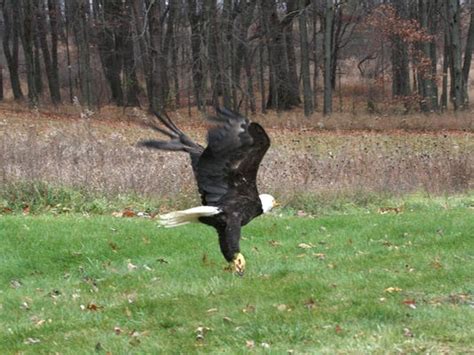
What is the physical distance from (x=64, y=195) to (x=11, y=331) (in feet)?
18.4

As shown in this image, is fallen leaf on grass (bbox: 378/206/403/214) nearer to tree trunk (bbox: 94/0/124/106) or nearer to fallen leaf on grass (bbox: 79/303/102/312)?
fallen leaf on grass (bbox: 79/303/102/312)

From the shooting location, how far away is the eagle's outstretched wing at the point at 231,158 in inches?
215

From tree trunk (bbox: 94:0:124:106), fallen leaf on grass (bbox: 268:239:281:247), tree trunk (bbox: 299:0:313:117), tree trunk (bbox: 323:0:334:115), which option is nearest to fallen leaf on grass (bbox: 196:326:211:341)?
fallen leaf on grass (bbox: 268:239:281:247)

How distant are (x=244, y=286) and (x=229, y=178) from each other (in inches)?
48.9

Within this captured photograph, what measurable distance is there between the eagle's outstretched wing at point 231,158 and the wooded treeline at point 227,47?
20497 millimetres

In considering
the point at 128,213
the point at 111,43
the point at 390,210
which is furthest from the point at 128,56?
the point at 390,210

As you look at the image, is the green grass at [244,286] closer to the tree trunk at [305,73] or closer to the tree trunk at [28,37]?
the tree trunk at [305,73]

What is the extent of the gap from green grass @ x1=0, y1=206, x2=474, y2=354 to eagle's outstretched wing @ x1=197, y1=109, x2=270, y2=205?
0.95m

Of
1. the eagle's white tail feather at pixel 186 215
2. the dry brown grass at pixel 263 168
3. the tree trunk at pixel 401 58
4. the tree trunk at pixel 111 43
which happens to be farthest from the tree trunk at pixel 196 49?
the eagle's white tail feather at pixel 186 215

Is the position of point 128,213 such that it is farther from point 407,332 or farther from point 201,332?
point 407,332

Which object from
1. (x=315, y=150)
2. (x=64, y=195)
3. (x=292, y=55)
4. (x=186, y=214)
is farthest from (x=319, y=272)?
(x=292, y=55)

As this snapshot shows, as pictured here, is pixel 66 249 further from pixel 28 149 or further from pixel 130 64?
pixel 130 64

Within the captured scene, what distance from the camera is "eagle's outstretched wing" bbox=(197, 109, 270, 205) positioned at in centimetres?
545

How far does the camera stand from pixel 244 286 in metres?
6.62
